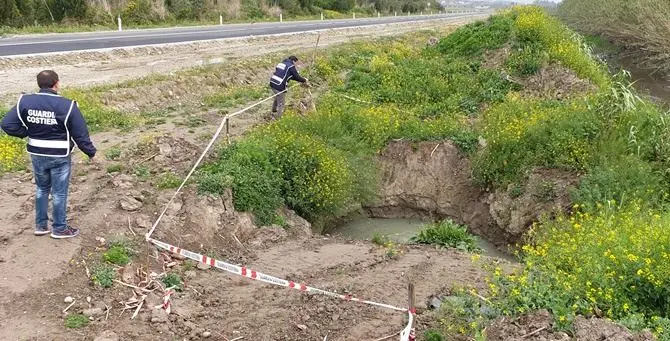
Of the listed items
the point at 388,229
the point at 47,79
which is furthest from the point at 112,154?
the point at 388,229

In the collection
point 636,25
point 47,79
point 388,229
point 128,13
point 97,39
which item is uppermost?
point 128,13

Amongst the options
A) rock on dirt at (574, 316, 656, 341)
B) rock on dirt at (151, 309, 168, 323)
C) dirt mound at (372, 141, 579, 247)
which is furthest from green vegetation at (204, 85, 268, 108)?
rock on dirt at (574, 316, 656, 341)

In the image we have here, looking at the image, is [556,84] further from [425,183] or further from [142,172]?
[142,172]

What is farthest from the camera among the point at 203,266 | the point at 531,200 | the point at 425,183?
the point at 425,183

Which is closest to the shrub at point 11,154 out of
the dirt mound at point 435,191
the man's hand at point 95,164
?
the man's hand at point 95,164

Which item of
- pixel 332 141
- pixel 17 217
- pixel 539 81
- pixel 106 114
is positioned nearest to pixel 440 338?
pixel 17 217

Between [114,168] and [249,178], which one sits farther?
[249,178]

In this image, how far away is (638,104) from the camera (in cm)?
1168

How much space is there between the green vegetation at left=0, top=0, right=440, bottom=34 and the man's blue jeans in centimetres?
1996

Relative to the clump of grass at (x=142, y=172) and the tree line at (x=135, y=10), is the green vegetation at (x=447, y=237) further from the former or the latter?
the tree line at (x=135, y=10)

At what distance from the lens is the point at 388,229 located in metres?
11.8

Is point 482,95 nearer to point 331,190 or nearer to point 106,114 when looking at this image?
point 331,190

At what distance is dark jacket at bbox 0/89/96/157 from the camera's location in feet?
20.0

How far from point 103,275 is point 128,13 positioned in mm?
27972
